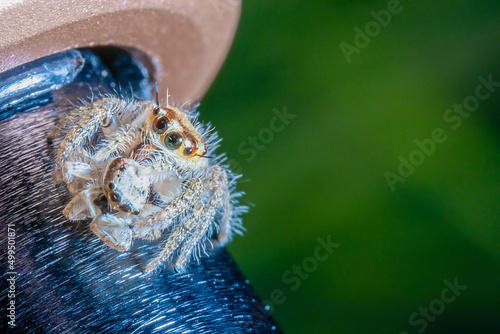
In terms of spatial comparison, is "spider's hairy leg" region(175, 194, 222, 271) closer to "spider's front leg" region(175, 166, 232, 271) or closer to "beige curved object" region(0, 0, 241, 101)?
"spider's front leg" region(175, 166, 232, 271)

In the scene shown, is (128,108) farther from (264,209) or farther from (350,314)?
(350,314)

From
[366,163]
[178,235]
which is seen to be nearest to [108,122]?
[178,235]

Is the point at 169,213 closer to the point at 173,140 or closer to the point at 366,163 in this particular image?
the point at 173,140

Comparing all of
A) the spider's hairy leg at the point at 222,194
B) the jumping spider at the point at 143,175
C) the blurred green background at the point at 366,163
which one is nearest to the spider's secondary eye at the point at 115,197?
the jumping spider at the point at 143,175

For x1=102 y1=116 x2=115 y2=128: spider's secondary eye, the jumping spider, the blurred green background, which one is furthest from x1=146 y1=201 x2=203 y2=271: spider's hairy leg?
the blurred green background

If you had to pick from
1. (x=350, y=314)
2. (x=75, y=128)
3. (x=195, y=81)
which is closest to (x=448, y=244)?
(x=350, y=314)

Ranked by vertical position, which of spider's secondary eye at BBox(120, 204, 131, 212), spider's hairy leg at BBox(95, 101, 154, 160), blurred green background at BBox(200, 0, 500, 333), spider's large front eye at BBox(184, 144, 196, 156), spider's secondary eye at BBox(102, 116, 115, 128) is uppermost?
spider's secondary eye at BBox(102, 116, 115, 128)
